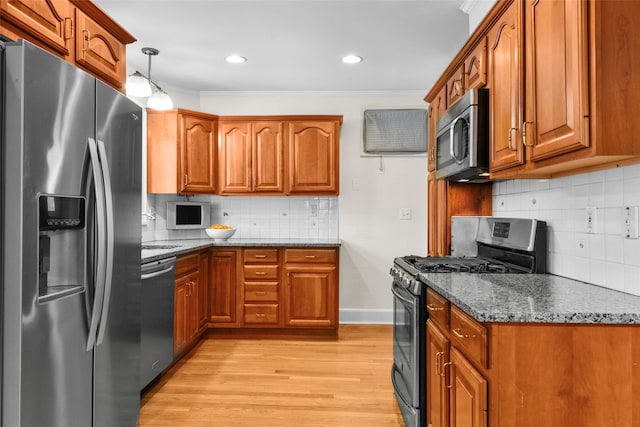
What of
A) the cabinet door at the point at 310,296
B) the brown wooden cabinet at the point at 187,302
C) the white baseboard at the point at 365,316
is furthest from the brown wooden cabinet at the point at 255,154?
the white baseboard at the point at 365,316

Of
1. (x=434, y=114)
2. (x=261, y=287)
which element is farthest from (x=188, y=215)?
(x=434, y=114)

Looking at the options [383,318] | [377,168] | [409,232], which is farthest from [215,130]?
[383,318]

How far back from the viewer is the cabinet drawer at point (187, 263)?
318 centimetres

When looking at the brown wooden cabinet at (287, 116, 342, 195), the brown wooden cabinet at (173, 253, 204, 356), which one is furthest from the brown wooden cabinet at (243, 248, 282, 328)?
the brown wooden cabinet at (287, 116, 342, 195)

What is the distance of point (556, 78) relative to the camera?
1.46 m

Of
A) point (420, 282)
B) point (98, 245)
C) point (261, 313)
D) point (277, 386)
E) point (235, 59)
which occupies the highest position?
point (235, 59)

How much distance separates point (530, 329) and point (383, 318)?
11.0ft

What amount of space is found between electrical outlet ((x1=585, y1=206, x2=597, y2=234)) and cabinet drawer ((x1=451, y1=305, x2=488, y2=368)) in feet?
2.35

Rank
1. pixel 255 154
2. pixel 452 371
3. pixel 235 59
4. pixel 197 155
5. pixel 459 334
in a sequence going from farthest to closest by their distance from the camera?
1. pixel 255 154
2. pixel 197 155
3. pixel 235 59
4. pixel 452 371
5. pixel 459 334

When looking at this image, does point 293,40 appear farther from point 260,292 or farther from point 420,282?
point 260,292

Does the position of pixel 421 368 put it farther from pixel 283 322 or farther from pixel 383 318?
pixel 383 318

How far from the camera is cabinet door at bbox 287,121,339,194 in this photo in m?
4.14

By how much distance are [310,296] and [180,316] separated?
1.22 m

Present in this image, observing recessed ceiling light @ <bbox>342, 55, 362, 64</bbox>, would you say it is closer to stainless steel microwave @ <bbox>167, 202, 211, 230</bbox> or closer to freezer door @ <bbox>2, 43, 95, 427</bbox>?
stainless steel microwave @ <bbox>167, 202, 211, 230</bbox>
